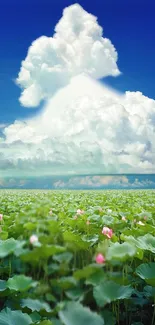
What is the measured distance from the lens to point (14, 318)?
187cm

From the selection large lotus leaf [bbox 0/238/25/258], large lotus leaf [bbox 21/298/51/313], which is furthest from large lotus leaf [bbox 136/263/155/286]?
large lotus leaf [bbox 0/238/25/258]

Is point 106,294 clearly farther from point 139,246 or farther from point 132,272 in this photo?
point 132,272

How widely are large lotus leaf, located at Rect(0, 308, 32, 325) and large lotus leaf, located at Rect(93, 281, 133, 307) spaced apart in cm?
39

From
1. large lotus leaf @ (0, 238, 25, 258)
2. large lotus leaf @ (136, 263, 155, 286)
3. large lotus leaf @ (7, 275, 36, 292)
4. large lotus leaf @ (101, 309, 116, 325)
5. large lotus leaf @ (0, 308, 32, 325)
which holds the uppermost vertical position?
large lotus leaf @ (0, 238, 25, 258)

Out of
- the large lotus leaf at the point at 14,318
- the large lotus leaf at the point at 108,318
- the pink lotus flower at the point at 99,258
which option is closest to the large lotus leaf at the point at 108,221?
the large lotus leaf at the point at 108,318

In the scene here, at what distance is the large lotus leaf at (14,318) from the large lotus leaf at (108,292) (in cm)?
39

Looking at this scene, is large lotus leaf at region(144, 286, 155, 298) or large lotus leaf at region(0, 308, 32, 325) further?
large lotus leaf at region(144, 286, 155, 298)

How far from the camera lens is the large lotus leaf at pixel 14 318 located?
1839 mm

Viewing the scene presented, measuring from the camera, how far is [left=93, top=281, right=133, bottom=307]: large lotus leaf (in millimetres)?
1895

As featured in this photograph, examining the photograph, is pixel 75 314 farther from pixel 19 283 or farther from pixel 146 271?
pixel 146 271

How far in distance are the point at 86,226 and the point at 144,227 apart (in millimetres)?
791

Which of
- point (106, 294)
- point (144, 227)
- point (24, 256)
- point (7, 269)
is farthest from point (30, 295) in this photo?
point (144, 227)

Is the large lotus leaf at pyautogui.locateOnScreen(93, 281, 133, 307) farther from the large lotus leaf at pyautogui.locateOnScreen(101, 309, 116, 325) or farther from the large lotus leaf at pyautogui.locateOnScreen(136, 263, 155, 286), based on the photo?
the large lotus leaf at pyautogui.locateOnScreen(136, 263, 155, 286)

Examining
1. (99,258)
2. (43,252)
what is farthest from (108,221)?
(99,258)
